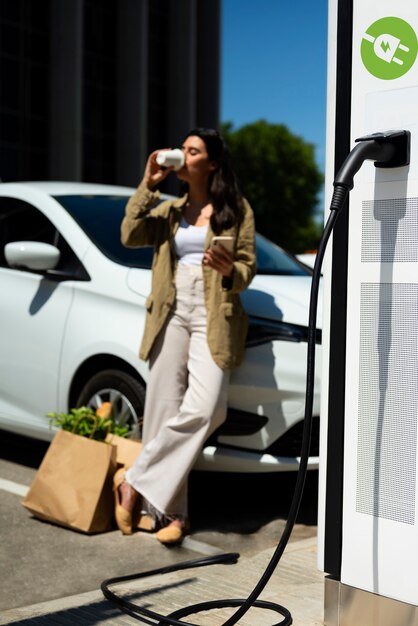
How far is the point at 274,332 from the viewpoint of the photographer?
506 cm

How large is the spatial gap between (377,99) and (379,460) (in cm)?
109

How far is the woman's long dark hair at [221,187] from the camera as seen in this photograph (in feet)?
16.5

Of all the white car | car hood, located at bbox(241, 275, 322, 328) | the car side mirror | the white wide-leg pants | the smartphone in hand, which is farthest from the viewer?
the car side mirror

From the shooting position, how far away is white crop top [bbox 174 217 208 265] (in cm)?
504

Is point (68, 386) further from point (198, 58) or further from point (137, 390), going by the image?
point (198, 58)

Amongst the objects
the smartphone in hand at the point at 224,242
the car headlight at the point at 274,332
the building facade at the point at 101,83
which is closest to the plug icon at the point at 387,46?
the smartphone in hand at the point at 224,242

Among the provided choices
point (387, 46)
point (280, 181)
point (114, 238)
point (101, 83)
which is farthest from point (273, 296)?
point (280, 181)

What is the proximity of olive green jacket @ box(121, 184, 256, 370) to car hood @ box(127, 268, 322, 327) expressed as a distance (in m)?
0.25

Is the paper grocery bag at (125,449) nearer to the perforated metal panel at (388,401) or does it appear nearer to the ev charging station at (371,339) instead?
the ev charging station at (371,339)

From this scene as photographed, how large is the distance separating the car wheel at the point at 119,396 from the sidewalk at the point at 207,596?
1.07m

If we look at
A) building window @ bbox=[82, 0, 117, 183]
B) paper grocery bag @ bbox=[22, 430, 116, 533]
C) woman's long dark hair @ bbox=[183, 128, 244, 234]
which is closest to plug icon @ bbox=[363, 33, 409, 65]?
woman's long dark hair @ bbox=[183, 128, 244, 234]

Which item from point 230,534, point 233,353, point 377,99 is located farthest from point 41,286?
point 377,99

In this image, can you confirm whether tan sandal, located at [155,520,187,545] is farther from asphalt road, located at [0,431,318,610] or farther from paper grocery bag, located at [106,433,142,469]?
paper grocery bag, located at [106,433,142,469]

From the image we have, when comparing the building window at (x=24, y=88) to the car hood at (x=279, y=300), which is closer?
the car hood at (x=279, y=300)
